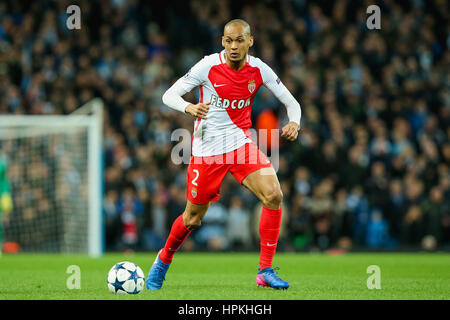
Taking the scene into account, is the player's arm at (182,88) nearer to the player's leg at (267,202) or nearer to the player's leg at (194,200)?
the player's leg at (194,200)

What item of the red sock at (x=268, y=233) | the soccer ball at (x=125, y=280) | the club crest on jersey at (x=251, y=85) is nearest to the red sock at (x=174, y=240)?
the soccer ball at (x=125, y=280)

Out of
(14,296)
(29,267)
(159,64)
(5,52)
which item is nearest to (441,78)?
(159,64)

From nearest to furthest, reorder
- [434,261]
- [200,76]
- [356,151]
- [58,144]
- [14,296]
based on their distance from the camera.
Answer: [14,296] < [200,76] < [434,261] < [58,144] < [356,151]

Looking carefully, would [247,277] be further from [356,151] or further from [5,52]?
[5,52]

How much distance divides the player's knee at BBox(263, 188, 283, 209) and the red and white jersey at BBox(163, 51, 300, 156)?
0.59 metres

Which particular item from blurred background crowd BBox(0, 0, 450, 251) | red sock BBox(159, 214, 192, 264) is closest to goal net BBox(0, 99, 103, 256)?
blurred background crowd BBox(0, 0, 450, 251)

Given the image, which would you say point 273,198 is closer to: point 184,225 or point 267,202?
point 267,202

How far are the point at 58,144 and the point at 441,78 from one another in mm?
9791

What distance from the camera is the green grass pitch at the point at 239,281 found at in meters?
6.67

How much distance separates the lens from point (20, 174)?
16.8 m

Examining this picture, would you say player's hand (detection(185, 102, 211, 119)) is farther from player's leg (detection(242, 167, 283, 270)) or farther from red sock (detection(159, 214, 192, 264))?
red sock (detection(159, 214, 192, 264))

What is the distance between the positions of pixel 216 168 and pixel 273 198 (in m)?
0.64

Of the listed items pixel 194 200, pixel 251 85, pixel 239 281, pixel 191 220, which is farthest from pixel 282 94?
pixel 239 281

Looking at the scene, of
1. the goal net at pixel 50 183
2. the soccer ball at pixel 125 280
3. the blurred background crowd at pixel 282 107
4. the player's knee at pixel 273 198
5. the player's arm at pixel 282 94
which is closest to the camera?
the soccer ball at pixel 125 280
